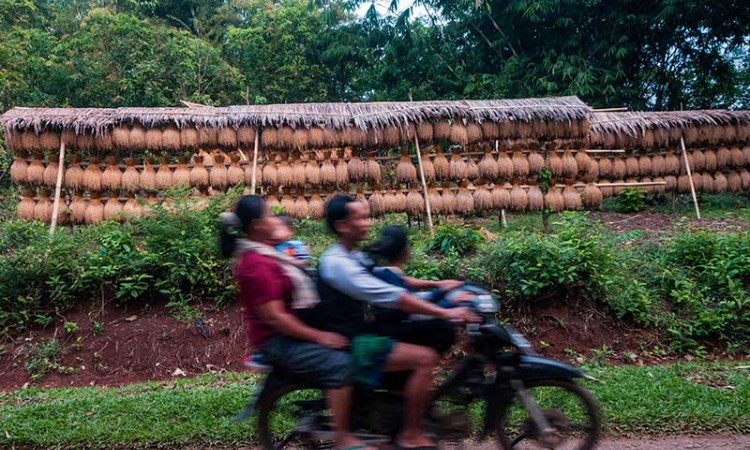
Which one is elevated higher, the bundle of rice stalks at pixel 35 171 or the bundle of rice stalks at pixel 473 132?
the bundle of rice stalks at pixel 473 132

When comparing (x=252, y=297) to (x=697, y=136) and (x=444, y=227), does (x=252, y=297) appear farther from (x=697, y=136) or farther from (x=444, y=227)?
(x=697, y=136)

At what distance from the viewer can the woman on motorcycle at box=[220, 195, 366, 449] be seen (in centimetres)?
304

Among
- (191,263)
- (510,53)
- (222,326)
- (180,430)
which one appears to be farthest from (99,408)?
(510,53)

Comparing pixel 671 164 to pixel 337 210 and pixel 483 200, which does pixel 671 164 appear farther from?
pixel 337 210

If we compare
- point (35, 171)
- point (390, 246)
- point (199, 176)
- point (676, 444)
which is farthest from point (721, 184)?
point (35, 171)

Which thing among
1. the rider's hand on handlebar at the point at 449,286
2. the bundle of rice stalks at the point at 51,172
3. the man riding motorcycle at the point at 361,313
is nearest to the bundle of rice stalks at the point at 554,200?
the rider's hand on handlebar at the point at 449,286

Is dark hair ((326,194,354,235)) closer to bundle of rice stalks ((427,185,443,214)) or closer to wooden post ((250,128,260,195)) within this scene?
wooden post ((250,128,260,195))

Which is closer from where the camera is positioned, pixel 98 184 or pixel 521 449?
pixel 521 449

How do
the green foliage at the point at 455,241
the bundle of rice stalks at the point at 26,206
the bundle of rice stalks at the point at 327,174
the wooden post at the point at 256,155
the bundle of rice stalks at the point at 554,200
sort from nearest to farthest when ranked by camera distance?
1. the green foliage at the point at 455,241
2. the bundle of rice stalks at the point at 26,206
3. the wooden post at the point at 256,155
4. the bundle of rice stalks at the point at 327,174
5. the bundle of rice stalks at the point at 554,200

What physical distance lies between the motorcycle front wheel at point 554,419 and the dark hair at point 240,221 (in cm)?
180

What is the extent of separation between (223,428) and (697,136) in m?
13.1

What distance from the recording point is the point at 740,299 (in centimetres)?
673

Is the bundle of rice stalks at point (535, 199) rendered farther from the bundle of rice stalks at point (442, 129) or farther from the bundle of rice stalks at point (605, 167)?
the bundle of rice stalks at point (605, 167)

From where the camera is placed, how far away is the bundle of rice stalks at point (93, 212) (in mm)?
10078
